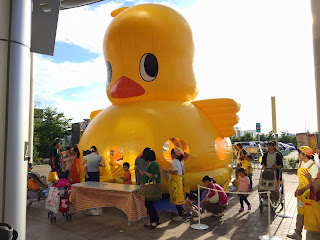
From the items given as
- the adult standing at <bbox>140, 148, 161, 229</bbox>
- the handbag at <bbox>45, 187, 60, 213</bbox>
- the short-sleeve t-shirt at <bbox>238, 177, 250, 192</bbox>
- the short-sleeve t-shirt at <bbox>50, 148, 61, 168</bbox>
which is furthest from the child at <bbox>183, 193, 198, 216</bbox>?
the short-sleeve t-shirt at <bbox>50, 148, 61, 168</bbox>

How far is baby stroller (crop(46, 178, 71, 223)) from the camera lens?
6238mm

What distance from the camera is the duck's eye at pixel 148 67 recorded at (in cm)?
863

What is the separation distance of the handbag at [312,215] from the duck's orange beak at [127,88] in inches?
224

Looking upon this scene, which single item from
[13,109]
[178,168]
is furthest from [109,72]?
[13,109]

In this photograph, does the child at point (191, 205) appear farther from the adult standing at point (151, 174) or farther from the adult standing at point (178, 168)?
the adult standing at point (151, 174)

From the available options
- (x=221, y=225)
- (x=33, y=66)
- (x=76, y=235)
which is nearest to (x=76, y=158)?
(x=76, y=235)

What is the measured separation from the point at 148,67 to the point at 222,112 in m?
2.87

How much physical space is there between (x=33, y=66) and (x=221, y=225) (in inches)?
623

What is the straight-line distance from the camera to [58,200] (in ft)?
20.7

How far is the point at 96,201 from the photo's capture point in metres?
6.33

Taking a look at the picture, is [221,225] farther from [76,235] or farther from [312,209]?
[76,235]

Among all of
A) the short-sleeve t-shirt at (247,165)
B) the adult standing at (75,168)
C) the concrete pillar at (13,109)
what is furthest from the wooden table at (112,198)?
the short-sleeve t-shirt at (247,165)

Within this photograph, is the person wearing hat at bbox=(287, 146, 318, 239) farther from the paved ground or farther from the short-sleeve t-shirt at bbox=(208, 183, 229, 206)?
the short-sleeve t-shirt at bbox=(208, 183, 229, 206)

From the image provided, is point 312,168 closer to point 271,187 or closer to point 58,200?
point 271,187
